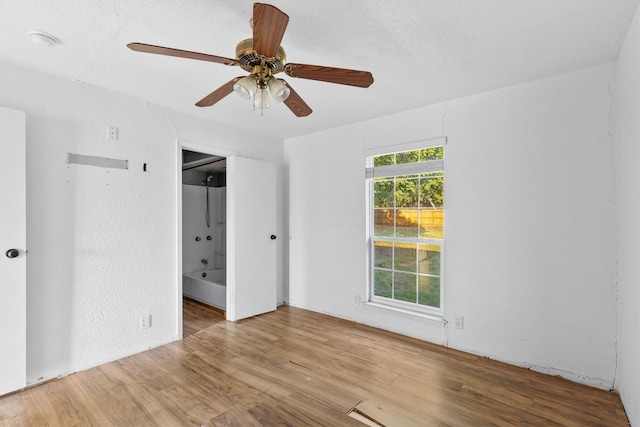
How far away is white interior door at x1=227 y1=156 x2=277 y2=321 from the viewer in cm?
371

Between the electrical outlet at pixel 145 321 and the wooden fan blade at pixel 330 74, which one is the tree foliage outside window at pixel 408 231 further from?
the electrical outlet at pixel 145 321

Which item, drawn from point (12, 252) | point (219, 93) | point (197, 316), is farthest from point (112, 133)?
point (197, 316)

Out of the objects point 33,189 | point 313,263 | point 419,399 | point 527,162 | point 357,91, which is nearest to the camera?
point 419,399

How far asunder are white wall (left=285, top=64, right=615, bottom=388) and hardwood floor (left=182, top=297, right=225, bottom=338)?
1.93 m

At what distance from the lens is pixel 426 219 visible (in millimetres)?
3209

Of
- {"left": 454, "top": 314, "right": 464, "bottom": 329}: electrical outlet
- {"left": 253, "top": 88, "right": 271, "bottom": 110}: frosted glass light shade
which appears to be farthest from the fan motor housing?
{"left": 454, "top": 314, "right": 464, "bottom": 329}: electrical outlet

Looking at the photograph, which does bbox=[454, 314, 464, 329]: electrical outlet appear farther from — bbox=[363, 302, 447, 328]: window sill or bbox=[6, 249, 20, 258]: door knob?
bbox=[6, 249, 20, 258]: door knob

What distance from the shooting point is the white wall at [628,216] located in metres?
1.72

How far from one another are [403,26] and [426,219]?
1921 millimetres

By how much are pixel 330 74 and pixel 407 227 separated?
2.09 meters

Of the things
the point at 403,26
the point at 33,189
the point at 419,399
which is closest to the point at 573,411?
the point at 419,399

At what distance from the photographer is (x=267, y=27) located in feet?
4.41

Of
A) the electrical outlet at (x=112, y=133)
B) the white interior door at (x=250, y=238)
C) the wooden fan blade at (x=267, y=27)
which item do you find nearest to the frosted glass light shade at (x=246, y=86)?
the wooden fan blade at (x=267, y=27)

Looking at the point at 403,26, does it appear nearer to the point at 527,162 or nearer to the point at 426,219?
the point at 527,162
